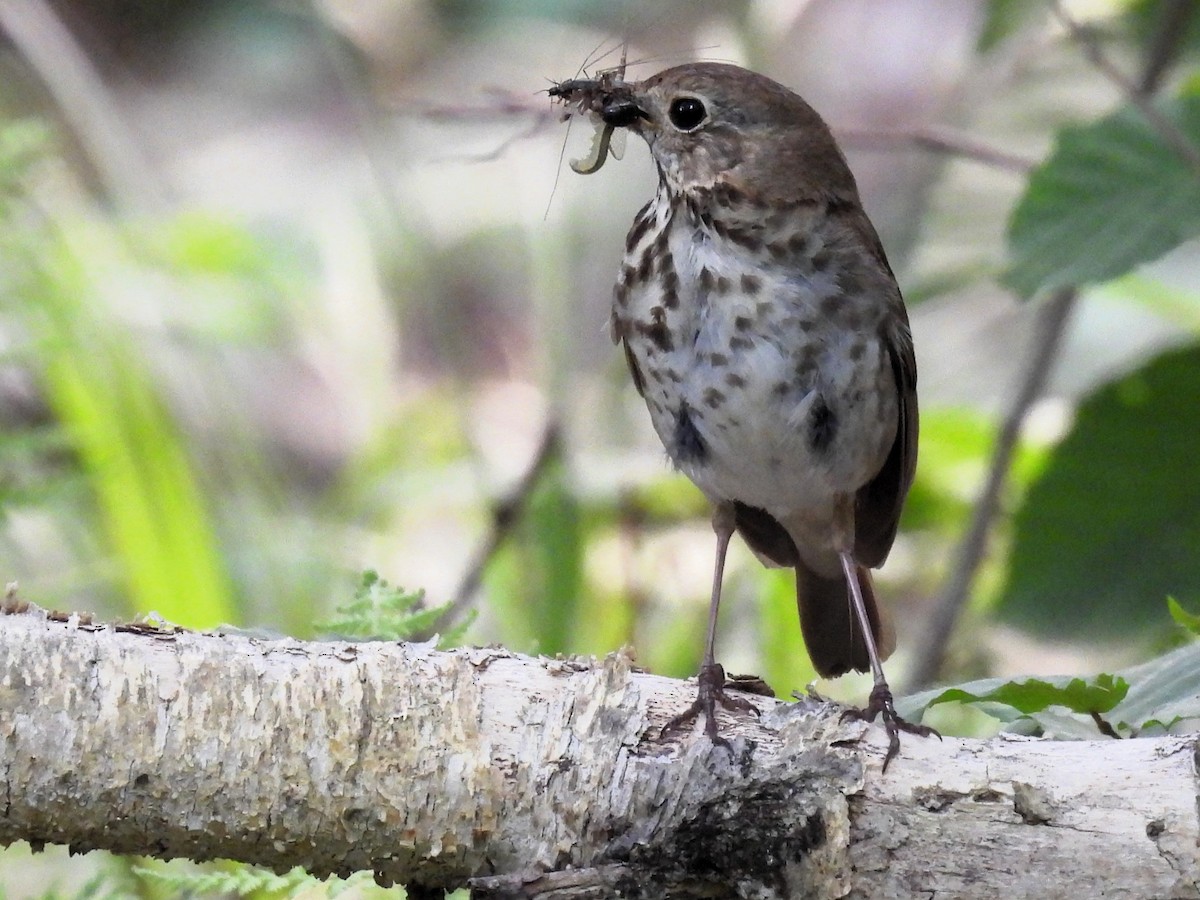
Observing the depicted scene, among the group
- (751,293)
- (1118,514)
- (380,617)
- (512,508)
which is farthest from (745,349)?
(1118,514)

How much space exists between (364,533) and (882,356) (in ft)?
7.64

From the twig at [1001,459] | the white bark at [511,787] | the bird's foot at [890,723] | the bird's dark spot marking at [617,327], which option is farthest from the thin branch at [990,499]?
the white bark at [511,787]

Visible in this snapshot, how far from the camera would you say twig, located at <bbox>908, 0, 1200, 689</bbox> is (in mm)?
3383

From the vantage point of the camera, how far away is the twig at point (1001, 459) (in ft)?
11.1

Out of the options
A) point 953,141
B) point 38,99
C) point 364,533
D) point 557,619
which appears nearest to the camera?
point 953,141

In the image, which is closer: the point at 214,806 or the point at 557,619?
the point at 214,806

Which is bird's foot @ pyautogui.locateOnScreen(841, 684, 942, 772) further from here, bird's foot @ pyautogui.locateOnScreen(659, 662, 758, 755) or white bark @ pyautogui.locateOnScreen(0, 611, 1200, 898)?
bird's foot @ pyautogui.locateOnScreen(659, 662, 758, 755)

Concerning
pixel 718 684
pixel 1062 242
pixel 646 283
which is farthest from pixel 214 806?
pixel 1062 242

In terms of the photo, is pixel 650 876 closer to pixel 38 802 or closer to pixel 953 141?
pixel 38 802

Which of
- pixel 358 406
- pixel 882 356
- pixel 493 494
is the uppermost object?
pixel 358 406

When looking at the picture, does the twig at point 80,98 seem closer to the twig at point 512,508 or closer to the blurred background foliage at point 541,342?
the blurred background foliage at point 541,342

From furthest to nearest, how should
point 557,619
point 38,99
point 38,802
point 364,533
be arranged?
point 38,99, point 364,533, point 557,619, point 38,802

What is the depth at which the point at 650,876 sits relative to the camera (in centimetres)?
156

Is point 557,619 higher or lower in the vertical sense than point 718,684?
higher
